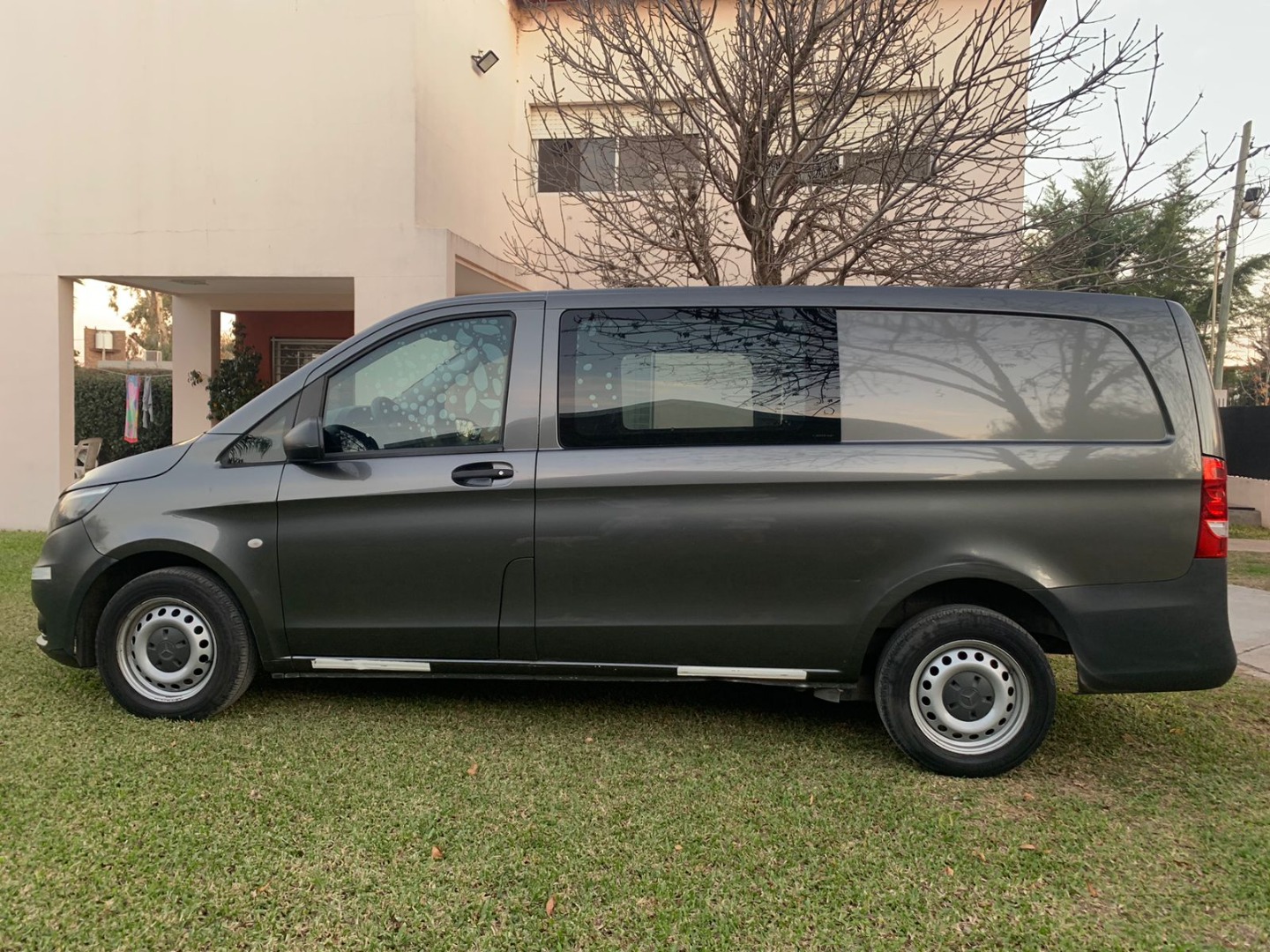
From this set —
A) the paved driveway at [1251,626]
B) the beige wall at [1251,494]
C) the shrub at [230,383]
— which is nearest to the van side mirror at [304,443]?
the paved driveway at [1251,626]

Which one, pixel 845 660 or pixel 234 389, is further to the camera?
pixel 234 389

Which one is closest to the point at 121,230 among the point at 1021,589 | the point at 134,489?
the point at 134,489

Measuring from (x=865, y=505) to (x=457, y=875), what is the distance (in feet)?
6.80

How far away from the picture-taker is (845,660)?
3.55 metres

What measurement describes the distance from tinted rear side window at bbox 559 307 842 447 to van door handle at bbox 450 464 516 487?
0.91 ft

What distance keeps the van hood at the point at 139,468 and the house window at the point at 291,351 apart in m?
9.36

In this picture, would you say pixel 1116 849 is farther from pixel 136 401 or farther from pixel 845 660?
pixel 136 401

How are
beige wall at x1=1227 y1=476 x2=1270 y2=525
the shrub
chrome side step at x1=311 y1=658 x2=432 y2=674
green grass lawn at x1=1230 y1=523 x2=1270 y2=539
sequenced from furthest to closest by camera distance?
beige wall at x1=1227 y1=476 x2=1270 y2=525 → the shrub → green grass lawn at x1=1230 y1=523 x2=1270 y2=539 → chrome side step at x1=311 y1=658 x2=432 y2=674

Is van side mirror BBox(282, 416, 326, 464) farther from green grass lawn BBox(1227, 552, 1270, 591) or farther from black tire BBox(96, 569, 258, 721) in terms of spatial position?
green grass lawn BBox(1227, 552, 1270, 591)

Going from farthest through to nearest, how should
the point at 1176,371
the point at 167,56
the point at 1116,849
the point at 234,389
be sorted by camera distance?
1. the point at 234,389
2. the point at 167,56
3. the point at 1176,371
4. the point at 1116,849

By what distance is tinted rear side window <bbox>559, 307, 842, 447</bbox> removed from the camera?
3.54 m

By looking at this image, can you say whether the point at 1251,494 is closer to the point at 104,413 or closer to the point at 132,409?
the point at 132,409

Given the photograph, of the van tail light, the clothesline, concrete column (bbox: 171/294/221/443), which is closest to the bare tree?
the van tail light

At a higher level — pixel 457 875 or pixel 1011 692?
pixel 1011 692
